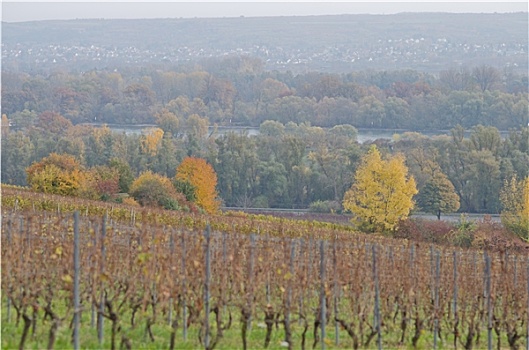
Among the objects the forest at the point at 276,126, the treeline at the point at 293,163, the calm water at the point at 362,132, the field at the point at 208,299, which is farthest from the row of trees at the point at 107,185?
the calm water at the point at 362,132

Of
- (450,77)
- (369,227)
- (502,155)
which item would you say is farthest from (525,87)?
(369,227)

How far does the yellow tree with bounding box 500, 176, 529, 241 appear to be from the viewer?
1619 inches

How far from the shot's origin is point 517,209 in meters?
48.7

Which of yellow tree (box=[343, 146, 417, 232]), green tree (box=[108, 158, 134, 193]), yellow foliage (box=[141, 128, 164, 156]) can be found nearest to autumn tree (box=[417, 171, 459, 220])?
yellow tree (box=[343, 146, 417, 232])

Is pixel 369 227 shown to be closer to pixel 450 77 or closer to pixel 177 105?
pixel 177 105

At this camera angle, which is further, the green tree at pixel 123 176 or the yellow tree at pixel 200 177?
the yellow tree at pixel 200 177

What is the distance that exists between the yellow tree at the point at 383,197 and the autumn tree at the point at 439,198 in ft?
35.8

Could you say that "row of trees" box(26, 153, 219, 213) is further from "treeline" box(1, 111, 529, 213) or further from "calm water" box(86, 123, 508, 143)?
"calm water" box(86, 123, 508, 143)

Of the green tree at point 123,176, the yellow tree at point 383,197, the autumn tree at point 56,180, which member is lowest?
the yellow tree at point 383,197

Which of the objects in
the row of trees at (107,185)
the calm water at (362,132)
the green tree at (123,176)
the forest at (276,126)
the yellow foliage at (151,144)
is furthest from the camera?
the calm water at (362,132)

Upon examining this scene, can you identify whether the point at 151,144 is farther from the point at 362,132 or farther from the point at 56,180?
the point at 362,132

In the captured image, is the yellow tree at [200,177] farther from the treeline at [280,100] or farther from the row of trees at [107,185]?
the treeline at [280,100]

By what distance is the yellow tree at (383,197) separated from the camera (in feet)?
141

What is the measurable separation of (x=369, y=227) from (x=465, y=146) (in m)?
24.8
